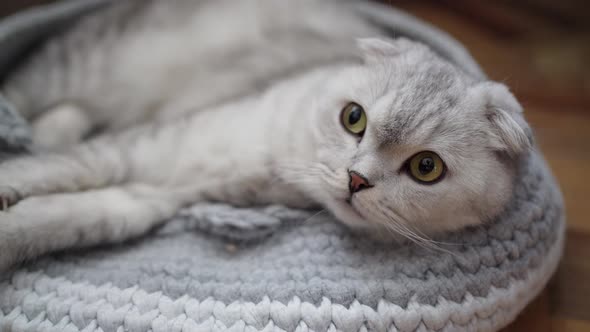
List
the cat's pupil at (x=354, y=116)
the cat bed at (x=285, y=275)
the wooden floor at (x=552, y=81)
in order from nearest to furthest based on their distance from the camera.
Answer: the cat bed at (x=285, y=275)
the cat's pupil at (x=354, y=116)
the wooden floor at (x=552, y=81)

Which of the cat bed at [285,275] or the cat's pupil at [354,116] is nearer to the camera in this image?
the cat bed at [285,275]

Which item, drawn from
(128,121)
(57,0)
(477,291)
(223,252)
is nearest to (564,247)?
(477,291)

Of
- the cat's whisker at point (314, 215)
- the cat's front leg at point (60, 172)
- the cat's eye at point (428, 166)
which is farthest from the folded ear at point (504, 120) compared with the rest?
the cat's front leg at point (60, 172)

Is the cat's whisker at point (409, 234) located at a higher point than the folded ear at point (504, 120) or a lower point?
lower

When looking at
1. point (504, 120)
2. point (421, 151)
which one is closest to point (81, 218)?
point (421, 151)

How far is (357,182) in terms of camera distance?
3.05ft

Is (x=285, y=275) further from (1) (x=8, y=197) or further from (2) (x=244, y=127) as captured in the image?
(1) (x=8, y=197)

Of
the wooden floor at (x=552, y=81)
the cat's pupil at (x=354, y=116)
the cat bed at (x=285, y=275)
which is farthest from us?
the wooden floor at (x=552, y=81)

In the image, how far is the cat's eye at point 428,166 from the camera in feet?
3.13

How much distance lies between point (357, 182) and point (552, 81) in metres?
1.26

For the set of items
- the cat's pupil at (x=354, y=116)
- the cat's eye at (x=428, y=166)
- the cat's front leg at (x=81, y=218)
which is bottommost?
the cat's front leg at (x=81, y=218)

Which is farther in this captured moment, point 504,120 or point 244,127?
point 244,127

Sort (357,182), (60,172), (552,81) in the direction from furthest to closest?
(552,81), (60,172), (357,182)

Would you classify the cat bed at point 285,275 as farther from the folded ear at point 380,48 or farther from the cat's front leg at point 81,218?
the folded ear at point 380,48
